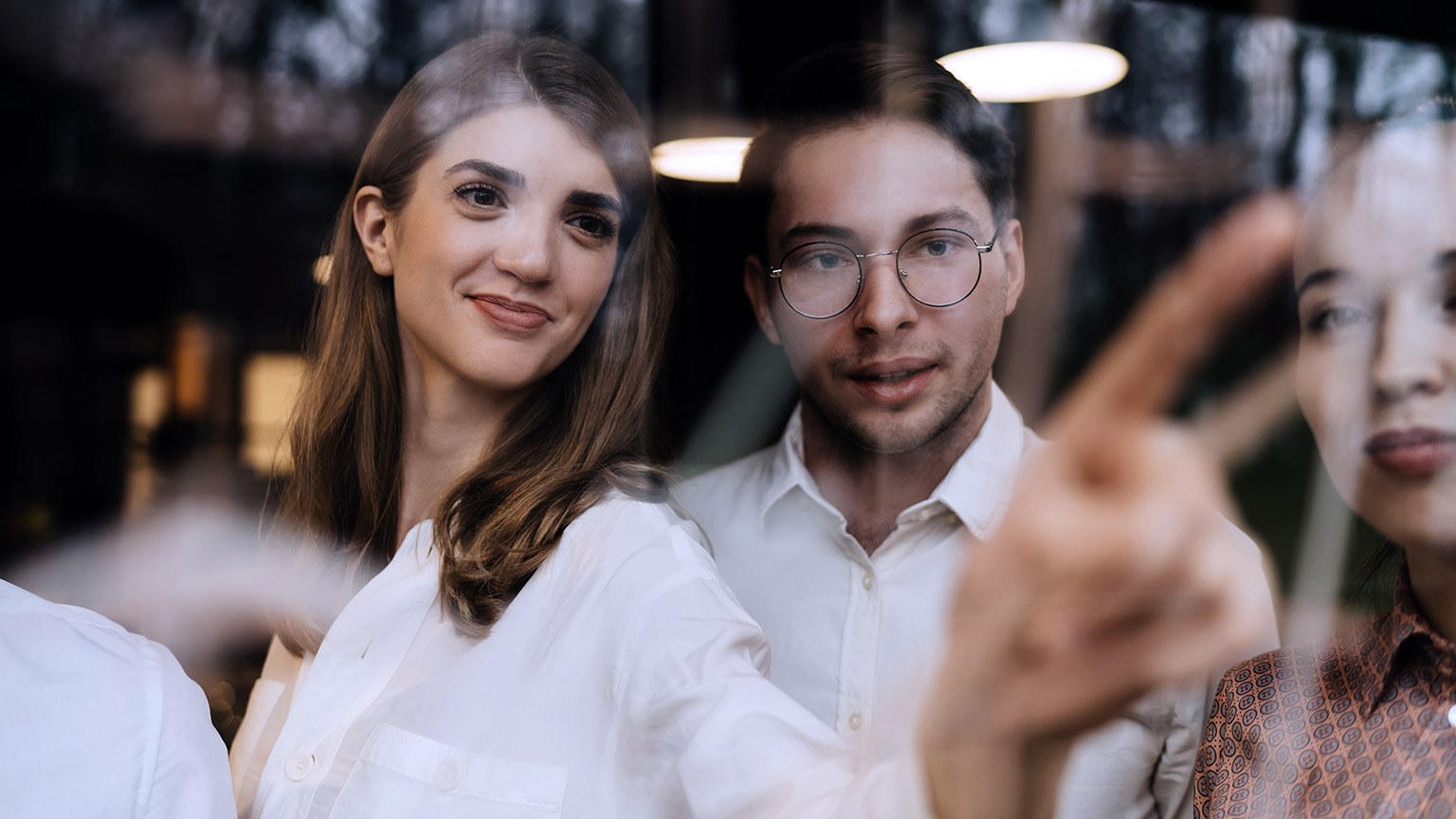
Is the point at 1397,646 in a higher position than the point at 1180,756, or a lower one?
higher

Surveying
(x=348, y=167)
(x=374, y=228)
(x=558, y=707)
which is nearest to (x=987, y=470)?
(x=558, y=707)

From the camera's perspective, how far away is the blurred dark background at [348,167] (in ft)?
4.27

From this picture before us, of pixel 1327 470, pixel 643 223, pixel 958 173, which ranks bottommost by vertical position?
pixel 1327 470

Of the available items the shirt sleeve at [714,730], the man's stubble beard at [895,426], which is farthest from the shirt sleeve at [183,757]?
the man's stubble beard at [895,426]

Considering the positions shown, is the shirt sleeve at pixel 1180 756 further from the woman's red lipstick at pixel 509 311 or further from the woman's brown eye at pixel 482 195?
the woman's brown eye at pixel 482 195

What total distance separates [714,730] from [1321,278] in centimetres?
82

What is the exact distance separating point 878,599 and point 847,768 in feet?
1.38

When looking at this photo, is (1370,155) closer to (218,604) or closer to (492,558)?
(492,558)

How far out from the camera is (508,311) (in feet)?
4.60

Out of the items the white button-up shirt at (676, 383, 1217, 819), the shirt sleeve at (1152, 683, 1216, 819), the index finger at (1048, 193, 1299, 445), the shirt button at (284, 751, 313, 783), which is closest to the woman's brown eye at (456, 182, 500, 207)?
the white button-up shirt at (676, 383, 1217, 819)

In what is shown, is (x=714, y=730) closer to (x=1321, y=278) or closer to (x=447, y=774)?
(x=447, y=774)

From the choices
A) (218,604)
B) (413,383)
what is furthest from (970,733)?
(218,604)

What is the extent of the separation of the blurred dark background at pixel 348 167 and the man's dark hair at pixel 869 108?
0.10 feet

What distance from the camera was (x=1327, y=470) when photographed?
1.15m
